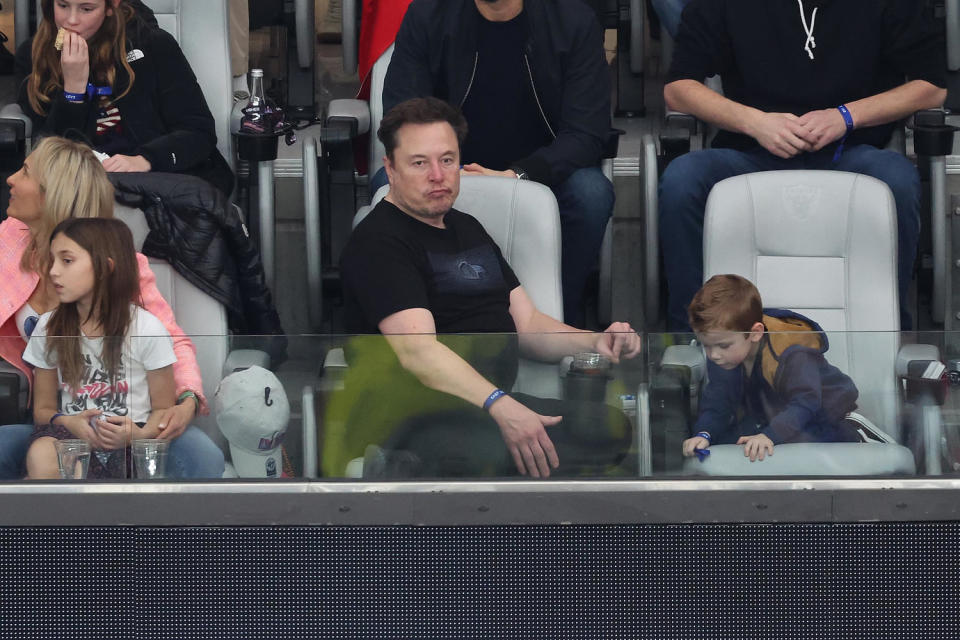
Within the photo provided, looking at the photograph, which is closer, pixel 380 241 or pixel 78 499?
pixel 78 499

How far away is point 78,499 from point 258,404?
1.11 ft

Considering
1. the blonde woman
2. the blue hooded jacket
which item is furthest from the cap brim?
the blue hooded jacket

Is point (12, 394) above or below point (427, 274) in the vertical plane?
below

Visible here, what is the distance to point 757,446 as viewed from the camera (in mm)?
2863

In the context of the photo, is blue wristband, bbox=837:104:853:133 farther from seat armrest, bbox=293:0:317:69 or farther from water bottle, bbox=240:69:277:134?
seat armrest, bbox=293:0:317:69

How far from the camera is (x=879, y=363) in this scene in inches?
111

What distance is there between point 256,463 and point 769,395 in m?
0.88

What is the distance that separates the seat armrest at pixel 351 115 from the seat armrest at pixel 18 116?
30.2 inches

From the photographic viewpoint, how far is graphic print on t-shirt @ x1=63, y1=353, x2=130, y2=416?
9.33 feet

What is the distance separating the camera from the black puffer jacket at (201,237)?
3.82 metres

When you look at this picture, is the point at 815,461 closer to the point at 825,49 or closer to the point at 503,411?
the point at 503,411

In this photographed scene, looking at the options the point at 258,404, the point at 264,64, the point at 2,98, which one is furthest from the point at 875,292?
the point at 2,98

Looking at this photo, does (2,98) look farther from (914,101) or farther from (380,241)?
(914,101)

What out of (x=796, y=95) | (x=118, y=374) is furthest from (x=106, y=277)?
(x=796, y=95)
